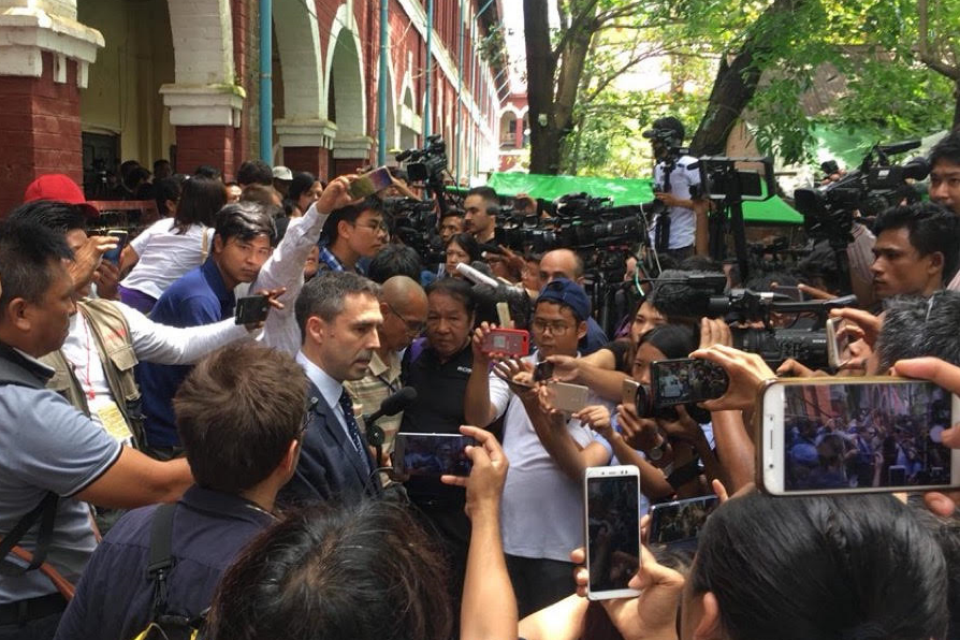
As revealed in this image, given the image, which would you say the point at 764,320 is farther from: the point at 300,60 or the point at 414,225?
the point at 300,60

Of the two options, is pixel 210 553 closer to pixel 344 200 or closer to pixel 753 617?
pixel 753 617

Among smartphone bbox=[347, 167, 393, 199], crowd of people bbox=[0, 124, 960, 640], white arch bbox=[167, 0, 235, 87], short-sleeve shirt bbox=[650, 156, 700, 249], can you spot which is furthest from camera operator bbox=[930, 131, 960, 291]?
white arch bbox=[167, 0, 235, 87]

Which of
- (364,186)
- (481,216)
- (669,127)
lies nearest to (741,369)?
(364,186)

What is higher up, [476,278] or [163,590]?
[476,278]

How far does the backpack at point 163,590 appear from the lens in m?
1.69

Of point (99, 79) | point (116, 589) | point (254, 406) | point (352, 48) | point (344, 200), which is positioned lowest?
point (116, 589)

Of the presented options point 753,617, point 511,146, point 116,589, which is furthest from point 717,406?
point 511,146

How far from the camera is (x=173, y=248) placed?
15.6 ft

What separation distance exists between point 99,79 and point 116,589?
11.6 metres

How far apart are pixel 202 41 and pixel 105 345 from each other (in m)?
6.71

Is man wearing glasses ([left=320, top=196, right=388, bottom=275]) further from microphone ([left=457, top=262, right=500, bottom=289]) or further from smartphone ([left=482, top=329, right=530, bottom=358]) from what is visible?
smartphone ([left=482, top=329, right=530, bottom=358])

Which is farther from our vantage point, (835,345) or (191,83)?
(191,83)

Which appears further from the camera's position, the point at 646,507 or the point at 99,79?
the point at 99,79

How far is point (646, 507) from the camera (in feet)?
10.2
